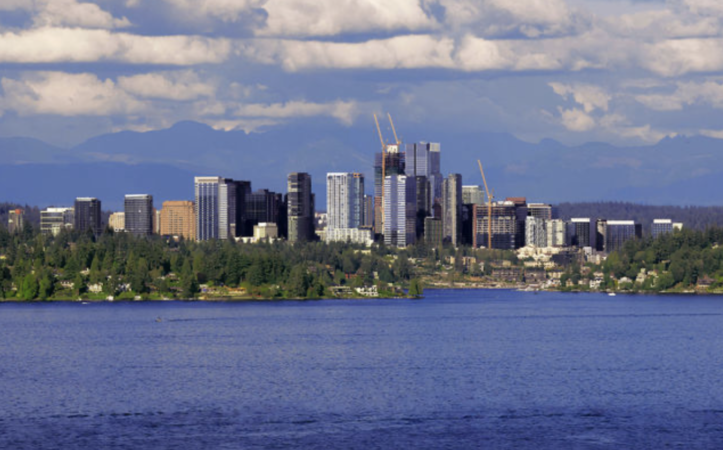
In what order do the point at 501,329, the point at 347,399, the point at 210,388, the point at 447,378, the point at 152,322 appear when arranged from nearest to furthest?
the point at 347,399 < the point at 210,388 < the point at 447,378 < the point at 501,329 < the point at 152,322

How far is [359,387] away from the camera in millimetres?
98438

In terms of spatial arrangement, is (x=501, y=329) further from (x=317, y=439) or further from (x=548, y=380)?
(x=317, y=439)

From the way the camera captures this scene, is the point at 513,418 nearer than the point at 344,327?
Yes

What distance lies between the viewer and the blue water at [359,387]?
253ft

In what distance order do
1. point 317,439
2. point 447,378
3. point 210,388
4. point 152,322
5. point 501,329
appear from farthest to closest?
point 152,322, point 501,329, point 447,378, point 210,388, point 317,439

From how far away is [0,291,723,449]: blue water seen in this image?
77250mm

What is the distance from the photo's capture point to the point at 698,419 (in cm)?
8288

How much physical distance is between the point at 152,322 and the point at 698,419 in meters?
106

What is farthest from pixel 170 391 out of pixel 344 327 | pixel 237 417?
pixel 344 327

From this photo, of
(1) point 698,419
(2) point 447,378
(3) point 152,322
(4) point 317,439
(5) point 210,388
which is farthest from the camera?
(3) point 152,322

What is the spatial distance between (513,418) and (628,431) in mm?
8149

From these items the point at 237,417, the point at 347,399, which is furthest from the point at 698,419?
the point at 237,417

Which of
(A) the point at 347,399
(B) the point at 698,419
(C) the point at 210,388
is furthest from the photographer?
(C) the point at 210,388

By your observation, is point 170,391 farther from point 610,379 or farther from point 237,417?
point 610,379
